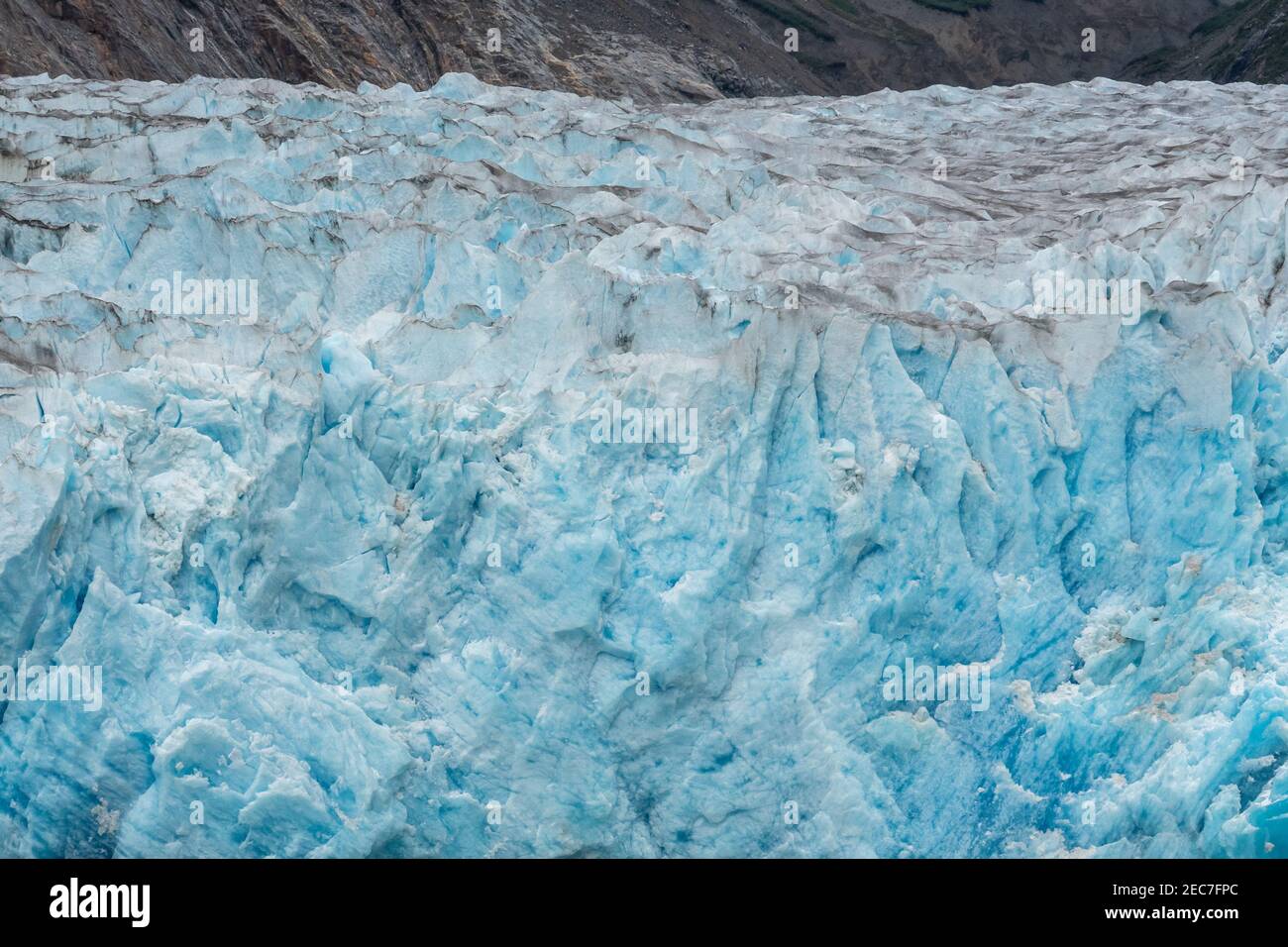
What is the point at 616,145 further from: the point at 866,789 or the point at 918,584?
the point at 866,789

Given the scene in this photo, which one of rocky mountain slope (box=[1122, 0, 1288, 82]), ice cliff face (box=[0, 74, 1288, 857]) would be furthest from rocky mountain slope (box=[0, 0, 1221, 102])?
ice cliff face (box=[0, 74, 1288, 857])

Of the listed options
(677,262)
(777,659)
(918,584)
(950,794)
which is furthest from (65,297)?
(950,794)

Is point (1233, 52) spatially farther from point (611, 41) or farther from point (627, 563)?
point (627, 563)

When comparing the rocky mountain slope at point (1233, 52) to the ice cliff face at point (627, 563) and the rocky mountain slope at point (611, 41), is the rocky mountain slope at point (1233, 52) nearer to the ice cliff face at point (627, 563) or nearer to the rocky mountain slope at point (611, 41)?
the rocky mountain slope at point (611, 41)

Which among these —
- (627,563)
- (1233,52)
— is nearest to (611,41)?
(1233,52)

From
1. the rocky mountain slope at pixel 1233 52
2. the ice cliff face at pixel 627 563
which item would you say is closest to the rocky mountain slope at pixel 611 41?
the rocky mountain slope at pixel 1233 52

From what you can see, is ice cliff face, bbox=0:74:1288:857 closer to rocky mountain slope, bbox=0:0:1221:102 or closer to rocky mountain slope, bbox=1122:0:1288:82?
rocky mountain slope, bbox=0:0:1221:102
